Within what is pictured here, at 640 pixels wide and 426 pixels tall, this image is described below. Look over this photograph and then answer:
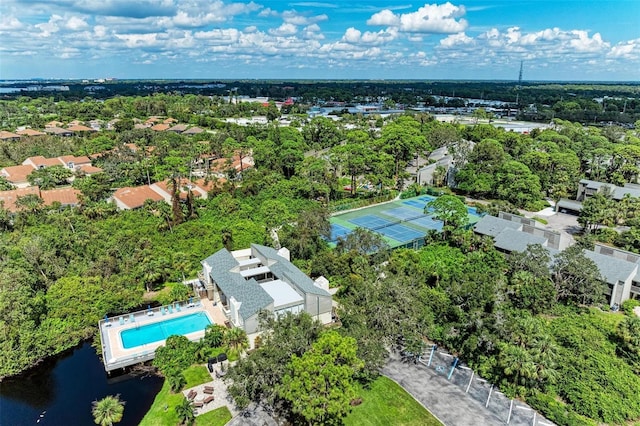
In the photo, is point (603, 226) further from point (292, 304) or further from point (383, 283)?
point (292, 304)

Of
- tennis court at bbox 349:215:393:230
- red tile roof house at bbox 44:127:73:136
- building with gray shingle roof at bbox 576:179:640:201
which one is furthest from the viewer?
red tile roof house at bbox 44:127:73:136

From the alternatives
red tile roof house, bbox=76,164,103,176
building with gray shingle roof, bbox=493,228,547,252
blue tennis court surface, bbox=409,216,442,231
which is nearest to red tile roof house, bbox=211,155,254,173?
red tile roof house, bbox=76,164,103,176

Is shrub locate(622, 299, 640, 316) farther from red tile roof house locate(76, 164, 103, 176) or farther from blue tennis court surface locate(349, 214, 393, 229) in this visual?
red tile roof house locate(76, 164, 103, 176)

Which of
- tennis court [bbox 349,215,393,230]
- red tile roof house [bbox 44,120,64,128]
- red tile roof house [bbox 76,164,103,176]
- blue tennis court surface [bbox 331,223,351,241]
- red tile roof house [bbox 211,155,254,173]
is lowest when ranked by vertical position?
blue tennis court surface [bbox 331,223,351,241]

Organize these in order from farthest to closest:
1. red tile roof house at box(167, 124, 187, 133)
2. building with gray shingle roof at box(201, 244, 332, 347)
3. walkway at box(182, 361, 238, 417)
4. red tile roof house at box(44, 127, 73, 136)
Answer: red tile roof house at box(167, 124, 187, 133) < red tile roof house at box(44, 127, 73, 136) < building with gray shingle roof at box(201, 244, 332, 347) < walkway at box(182, 361, 238, 417)

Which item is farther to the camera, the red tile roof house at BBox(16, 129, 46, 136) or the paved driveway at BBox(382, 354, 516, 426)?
the red tile roof house at BBox(16, 129, 46, 136)

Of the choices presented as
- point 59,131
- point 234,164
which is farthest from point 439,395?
point 59,131

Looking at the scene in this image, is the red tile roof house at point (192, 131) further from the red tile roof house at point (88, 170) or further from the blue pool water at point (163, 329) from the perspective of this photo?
the blue pool water at point (163, 329)
